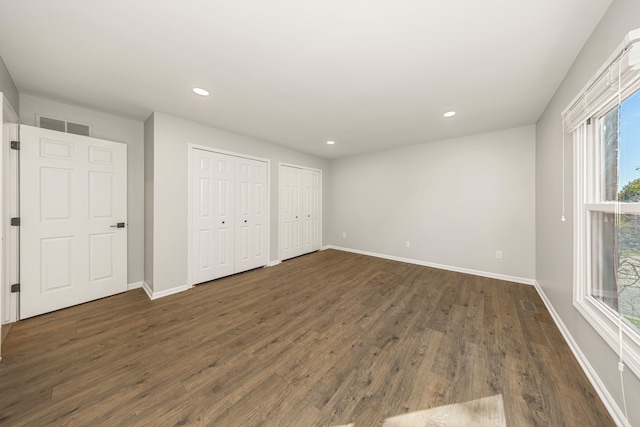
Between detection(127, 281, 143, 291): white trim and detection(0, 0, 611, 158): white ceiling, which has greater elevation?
detection(0, 0, 611, 158): white ceiling

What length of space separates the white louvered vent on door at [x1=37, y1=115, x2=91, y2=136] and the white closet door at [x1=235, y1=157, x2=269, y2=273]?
1845 mm

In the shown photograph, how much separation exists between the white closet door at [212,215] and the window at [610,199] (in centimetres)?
399

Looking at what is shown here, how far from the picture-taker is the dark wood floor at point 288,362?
4.25 ft

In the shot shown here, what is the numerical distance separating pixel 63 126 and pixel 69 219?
1.13 m

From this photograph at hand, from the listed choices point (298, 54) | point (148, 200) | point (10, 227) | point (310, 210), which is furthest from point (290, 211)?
point (10, 227)

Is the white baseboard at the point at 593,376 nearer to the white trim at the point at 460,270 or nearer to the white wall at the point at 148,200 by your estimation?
the white trim at the point at 460,270

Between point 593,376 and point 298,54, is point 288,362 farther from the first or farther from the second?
point 298,54

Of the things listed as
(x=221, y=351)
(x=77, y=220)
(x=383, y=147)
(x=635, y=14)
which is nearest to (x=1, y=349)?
(x=77, y=220)

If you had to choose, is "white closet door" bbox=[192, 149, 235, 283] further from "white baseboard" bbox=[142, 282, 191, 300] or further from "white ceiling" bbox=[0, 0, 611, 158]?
"white ceiling" bbox=[0, 0, 611, 158]

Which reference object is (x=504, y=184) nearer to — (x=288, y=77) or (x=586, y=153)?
(x=586, y=153)

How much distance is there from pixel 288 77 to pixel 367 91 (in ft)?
2.77

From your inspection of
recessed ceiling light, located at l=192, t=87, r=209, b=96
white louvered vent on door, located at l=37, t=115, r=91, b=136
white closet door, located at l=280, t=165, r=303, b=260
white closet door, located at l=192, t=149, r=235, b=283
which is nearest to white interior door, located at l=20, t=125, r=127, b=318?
white louvered vent on door, located at l=37, t=115, r=91, b=136

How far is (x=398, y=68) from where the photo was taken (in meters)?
1.89

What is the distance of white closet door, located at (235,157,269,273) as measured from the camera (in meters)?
3.77
